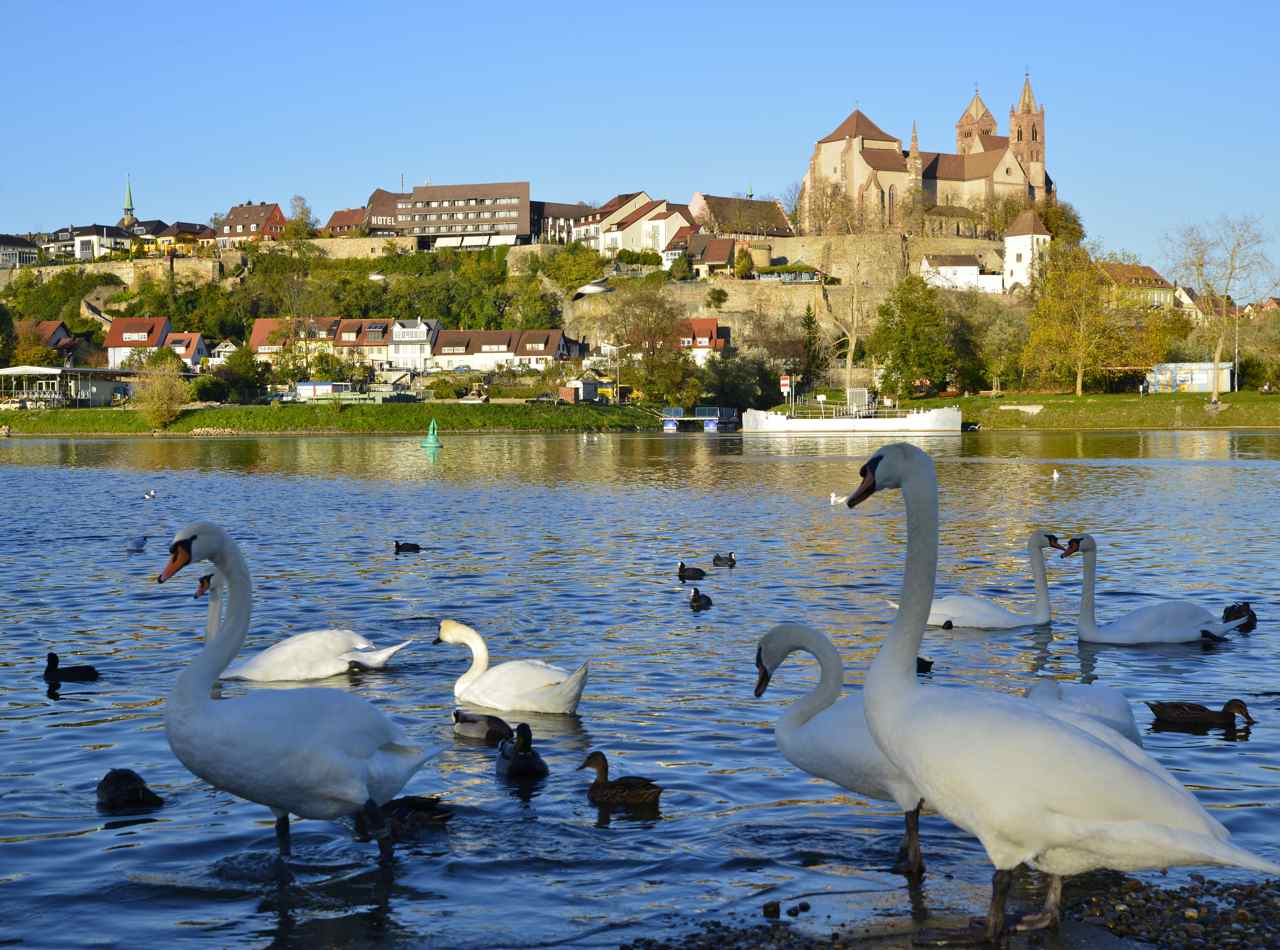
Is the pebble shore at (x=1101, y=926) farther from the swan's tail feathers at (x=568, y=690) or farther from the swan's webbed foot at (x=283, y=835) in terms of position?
the swan's tail feathers at (x=568, y=690)

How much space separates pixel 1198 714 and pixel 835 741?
453 centimetres

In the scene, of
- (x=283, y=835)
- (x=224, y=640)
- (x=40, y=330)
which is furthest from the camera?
(x=40, y=330)

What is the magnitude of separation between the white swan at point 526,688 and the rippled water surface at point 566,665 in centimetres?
21

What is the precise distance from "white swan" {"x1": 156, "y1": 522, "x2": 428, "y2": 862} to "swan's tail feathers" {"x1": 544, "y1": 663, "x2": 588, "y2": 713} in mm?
3356

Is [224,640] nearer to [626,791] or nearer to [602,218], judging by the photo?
[626,791]

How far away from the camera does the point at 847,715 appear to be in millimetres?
7824

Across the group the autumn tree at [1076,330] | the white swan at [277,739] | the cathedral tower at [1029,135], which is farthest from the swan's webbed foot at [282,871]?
the cathedral tower at [1029,135]

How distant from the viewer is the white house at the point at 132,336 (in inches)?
5832

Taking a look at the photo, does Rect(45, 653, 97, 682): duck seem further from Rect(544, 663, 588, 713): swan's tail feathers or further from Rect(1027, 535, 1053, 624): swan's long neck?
Rect(1027, 535, 1053, 624): swan's long neck

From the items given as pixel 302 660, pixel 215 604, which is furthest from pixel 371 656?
pixel 215 604

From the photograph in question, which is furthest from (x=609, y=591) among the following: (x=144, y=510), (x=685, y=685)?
(x=144, y=510)

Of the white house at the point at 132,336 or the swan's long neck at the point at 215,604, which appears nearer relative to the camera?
the swan's long neck at the point at 215,604

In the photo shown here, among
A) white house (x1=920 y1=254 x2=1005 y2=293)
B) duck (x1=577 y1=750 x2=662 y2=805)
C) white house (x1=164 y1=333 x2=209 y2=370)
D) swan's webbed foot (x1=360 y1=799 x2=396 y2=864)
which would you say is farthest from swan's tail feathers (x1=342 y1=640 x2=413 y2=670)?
white house (x1=920 y1=254 x2=1005 y2=293)

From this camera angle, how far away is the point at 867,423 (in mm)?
92562
